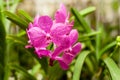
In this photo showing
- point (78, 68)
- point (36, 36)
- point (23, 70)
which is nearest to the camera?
point (36, 36)

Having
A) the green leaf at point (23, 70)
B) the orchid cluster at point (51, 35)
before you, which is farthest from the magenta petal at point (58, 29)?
the green leaf at point (23, 70)

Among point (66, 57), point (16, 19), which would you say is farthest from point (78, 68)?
point (16, 19)

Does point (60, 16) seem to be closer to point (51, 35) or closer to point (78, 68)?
point (51, 35)

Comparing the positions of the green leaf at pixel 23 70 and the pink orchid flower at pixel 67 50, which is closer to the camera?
the pink orchid flower at pixel 67 50

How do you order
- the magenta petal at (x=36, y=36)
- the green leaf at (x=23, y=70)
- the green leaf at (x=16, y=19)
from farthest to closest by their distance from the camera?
the green leaf at (x=23, y=70) < the green leaf at (x=16, y=19) < the magenta petal at (x=36, y=36)

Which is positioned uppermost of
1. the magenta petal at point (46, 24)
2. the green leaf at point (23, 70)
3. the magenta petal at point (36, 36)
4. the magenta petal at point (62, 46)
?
the magenta petal at point (46, 24)

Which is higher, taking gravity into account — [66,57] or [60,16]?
[60,16]

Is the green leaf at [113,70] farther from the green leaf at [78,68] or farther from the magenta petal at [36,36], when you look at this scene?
the magenta petal at [36,36]

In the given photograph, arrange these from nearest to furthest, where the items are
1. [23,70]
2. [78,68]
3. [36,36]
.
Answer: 1. [36,36]
2. [78,68]
3. [23,70]
